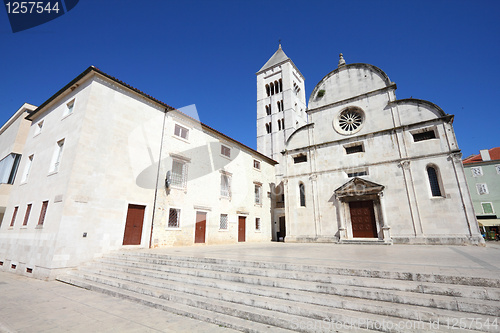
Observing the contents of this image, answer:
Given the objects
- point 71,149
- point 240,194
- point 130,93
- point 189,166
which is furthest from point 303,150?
point 71,149

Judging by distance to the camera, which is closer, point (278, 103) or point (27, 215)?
point (27, 215)

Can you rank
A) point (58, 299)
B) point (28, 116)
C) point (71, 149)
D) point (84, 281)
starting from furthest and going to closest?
point (28, 116) → point (71, 149) → point (84, 281) → point (58, 299)

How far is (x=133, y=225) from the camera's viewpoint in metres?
11.7

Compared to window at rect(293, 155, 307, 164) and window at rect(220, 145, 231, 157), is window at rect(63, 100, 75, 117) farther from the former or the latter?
window at rect(293, 155, 307, 164)

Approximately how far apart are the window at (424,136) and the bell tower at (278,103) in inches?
788

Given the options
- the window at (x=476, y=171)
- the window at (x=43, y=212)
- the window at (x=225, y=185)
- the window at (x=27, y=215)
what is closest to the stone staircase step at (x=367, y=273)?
the window at (x=43, y=212)

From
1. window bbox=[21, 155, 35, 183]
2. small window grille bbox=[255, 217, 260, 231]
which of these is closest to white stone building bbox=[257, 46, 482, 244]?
small window grille bbox=[255, 217, 260, 231]

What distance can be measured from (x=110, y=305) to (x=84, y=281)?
3.39m

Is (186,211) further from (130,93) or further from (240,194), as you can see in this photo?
(130,93)

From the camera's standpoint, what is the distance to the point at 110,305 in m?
5.11

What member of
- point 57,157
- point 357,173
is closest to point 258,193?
point 357,173

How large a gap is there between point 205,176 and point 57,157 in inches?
342

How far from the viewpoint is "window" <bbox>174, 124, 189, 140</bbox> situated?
15.4m

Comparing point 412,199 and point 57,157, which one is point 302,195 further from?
point 57,157
